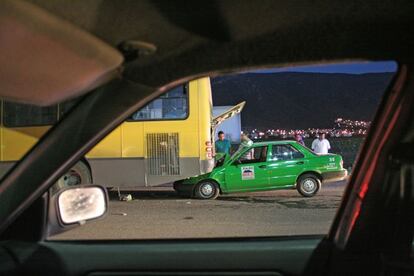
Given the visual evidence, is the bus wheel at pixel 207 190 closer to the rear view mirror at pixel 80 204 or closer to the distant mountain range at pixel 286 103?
the rear view mirror at pixel 80 204

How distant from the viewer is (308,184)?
12656 millimetres

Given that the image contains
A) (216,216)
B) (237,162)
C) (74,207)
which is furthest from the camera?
(237,162)

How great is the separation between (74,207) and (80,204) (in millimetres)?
27

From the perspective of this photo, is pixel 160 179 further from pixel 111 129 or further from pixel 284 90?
pixel 284 90

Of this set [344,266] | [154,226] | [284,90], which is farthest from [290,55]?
[284,90]

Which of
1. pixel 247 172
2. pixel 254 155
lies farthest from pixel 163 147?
pixel 254 155

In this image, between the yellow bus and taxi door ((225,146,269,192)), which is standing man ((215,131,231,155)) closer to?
taxi door ((225,146,269,192))

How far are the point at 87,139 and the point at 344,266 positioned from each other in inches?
46.7

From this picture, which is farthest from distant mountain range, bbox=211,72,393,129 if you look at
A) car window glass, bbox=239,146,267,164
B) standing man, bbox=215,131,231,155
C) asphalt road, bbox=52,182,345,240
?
asphalt road, bbox=52,182,345,240

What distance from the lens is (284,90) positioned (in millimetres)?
31938

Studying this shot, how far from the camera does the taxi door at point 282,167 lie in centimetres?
1261

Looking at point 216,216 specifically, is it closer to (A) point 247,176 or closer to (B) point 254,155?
(A) point 247,176

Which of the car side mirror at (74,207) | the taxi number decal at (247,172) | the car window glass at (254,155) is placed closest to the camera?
the car side mirror at (74,207)

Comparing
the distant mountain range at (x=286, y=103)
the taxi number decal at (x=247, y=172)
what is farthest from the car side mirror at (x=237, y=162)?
the distant mountain range at (x=286, y=103)
